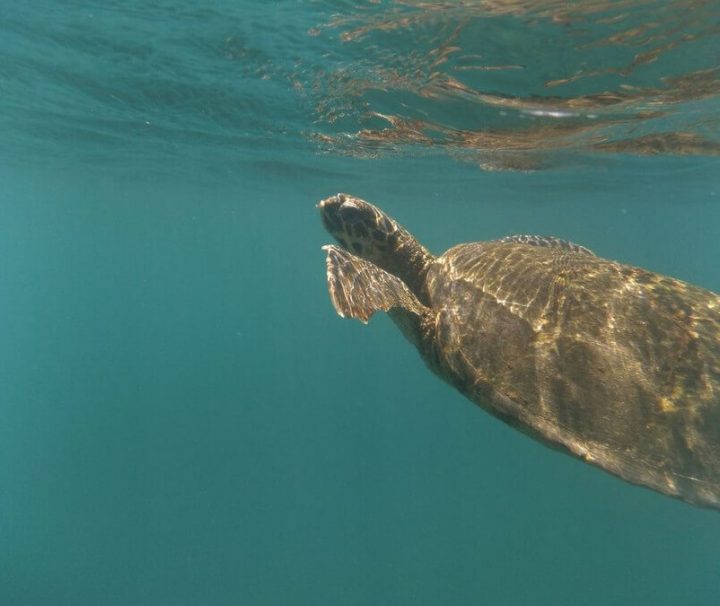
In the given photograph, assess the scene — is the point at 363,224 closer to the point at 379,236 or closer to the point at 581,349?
the point at 379,236

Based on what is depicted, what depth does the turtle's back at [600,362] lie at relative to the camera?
3646 millimetres

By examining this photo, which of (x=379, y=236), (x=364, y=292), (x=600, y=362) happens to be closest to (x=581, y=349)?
(x=600, y=362)

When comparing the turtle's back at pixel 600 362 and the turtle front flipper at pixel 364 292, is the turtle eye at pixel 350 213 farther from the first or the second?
the turtle's back at pixel 600 362

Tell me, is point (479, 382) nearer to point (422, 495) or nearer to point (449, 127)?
point (449, 127)

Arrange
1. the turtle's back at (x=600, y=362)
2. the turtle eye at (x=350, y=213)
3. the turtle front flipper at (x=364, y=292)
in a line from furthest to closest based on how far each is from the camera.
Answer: the turtle eye at (x=350, y=213), the turtle front flipper at (x=364, y=292), the turtle's back at (x=600, y=362)

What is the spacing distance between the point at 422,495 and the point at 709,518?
43.7 feet

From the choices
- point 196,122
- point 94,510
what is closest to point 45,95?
point 196,122

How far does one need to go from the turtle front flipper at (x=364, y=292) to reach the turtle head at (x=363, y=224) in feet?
4.57

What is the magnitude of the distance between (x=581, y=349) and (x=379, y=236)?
3266mm

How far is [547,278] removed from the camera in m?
4.84

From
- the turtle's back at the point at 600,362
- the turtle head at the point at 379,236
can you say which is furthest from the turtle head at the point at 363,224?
the turtle's back at the point at 600,362

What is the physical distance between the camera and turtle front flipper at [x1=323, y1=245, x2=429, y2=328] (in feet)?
14.5

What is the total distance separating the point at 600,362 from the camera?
13.2 feet

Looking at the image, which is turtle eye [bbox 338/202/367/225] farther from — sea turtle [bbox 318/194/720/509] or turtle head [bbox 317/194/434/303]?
sea turtle [bbox 318/194/720/509]
